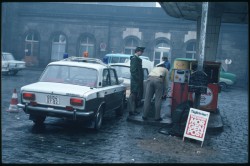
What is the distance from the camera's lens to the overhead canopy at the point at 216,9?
39.7 ft

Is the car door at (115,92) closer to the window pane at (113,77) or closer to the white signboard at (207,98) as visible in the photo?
the window pane at (113,77)

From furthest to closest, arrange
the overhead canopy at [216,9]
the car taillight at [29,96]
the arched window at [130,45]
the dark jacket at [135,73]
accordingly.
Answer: the arched window at [130,45]
the overhead canopy at [216,9]
the dark jacket at [135,73]
the car taillight at [29,96]

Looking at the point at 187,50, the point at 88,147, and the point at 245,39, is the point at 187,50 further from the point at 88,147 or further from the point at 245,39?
the point at 88,147

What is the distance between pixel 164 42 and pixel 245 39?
7676 millimetres

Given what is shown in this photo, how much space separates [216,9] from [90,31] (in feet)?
68.2

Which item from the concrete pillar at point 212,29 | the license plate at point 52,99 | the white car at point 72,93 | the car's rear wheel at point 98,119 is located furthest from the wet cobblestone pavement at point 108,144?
the concrete pillar at point 212,29

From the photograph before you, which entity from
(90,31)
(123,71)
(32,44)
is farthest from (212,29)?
(32,44)

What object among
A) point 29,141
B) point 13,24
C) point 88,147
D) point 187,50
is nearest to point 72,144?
point 88,147

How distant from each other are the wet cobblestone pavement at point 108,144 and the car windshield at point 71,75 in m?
1.19

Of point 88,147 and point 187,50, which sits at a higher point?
point 187,50

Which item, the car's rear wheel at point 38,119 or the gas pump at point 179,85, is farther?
the gas pump at point 179,85

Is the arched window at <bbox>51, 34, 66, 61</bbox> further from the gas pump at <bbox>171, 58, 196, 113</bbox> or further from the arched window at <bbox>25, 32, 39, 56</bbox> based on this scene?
the gas pump at <bbox>171, 58, 196, 113</bbox>

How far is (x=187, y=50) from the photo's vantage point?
30766 mm

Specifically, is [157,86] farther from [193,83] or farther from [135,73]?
[193,83]
